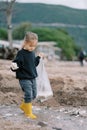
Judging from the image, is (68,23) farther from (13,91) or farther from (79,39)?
(13,91)

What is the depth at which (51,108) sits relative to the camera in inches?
430

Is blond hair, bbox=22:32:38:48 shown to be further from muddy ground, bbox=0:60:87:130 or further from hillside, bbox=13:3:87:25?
hillside, bbox=13:3:87:25

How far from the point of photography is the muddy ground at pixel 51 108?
8.90 metres

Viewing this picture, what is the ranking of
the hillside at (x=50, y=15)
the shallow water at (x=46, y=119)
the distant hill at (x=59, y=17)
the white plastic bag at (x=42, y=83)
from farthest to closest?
the hillside at (x=50, y=15)
the distant hill at (x=59, y=17)
the white plastic bag at (x=42, y=83)
the shallow water at (x=46, y=119)

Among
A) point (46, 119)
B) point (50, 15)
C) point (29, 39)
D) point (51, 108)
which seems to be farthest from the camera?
point (50, 15)

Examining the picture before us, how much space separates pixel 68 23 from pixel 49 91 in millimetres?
169069

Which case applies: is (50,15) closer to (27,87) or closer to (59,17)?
(59,17)

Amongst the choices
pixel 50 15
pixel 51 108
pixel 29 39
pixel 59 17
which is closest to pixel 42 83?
pixel 51 108

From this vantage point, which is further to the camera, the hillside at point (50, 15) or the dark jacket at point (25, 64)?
the hillside at point (50, 15)

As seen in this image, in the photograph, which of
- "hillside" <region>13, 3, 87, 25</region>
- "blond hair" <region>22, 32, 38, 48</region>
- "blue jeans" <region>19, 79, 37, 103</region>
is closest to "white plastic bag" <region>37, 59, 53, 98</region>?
"blue jeans" <region>19, 79, 37, 103</region>

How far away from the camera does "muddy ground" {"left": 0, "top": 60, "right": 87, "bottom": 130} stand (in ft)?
29.2

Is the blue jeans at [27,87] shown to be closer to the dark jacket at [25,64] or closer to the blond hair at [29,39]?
the dark jacket at [25,64]

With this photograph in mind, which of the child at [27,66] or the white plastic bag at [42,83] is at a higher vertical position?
the child at [27,66]

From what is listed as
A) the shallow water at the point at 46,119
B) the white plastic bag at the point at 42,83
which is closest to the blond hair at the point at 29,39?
the shallow water at the point at 46,119
